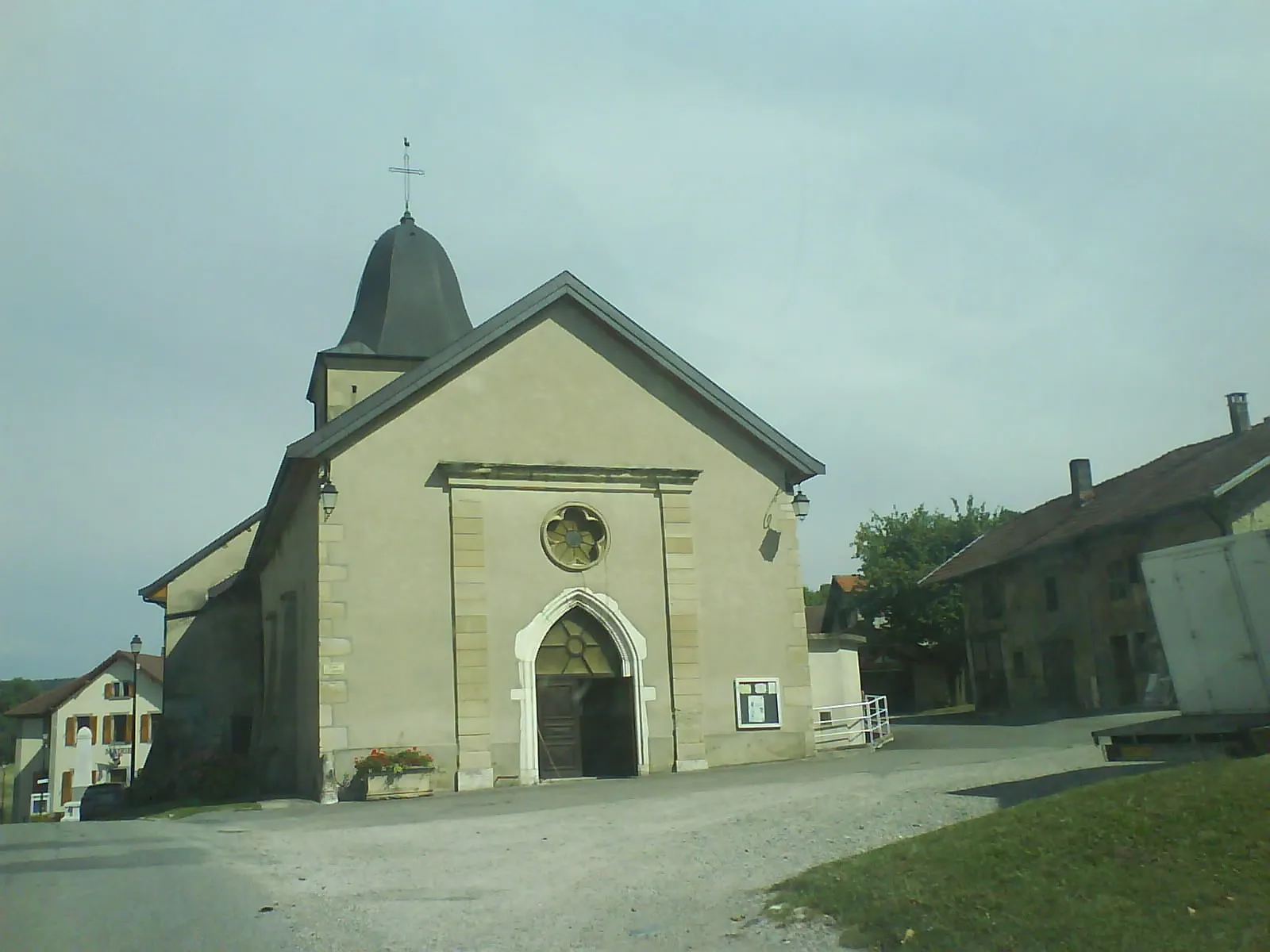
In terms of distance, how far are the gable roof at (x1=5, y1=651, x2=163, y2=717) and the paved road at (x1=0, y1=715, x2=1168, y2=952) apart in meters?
56.5

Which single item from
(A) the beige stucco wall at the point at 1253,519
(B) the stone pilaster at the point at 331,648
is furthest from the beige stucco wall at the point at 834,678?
(A) the beige stucco wall at the point at 1253,519

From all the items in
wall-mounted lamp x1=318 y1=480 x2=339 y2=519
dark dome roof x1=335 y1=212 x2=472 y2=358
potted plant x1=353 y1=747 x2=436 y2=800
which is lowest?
potted plant x1=353 y1=747 x2=436 y2=800

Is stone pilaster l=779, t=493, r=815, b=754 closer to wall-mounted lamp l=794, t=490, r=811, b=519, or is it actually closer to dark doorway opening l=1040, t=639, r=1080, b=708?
wall-mounted lamp l=794, t=490, r=811, b=519

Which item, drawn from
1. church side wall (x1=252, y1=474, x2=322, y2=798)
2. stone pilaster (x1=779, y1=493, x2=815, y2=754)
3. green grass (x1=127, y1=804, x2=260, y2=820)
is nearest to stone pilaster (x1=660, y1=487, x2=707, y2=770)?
stone pilaster (x1=779, y1=493, x2=815, y2=754)

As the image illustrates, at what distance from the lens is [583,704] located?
21172mm

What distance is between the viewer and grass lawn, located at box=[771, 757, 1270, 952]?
19.4ft

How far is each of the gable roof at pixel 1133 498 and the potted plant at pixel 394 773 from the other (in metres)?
19.8

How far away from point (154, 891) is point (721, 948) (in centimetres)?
513

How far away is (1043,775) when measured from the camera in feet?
39.9

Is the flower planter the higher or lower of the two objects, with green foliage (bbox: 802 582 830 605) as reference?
lower

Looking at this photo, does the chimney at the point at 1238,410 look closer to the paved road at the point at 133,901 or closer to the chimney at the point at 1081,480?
the chimney at the point at 1081,480

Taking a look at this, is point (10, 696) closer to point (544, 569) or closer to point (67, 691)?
point (67, 691)

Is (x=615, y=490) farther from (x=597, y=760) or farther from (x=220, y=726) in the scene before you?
(x=220, y=726)

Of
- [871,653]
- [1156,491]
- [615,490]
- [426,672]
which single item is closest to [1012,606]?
[1156,491]
